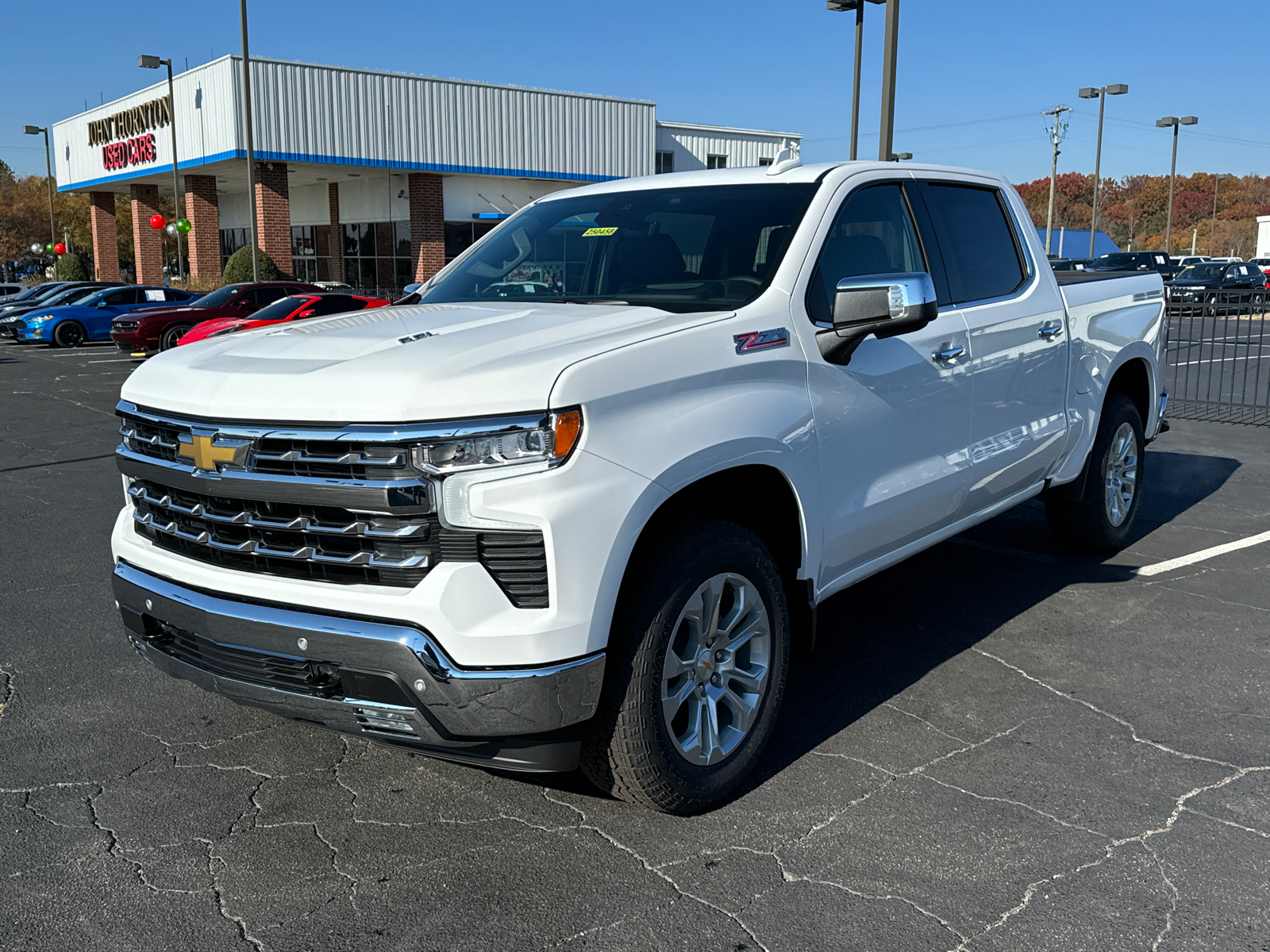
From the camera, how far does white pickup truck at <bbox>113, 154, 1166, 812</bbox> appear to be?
2896 mm

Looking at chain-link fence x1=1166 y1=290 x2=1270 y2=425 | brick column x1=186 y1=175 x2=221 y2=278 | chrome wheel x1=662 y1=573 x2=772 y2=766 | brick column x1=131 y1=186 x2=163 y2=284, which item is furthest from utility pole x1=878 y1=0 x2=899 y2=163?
brick column x1=131 y1=186 x2=163 y2=284

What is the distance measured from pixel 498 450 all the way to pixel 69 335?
2793 centimetres

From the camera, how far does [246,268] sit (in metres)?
34.4

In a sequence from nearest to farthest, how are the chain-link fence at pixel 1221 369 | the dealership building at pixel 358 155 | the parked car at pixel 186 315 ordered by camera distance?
the chain-link fence at pixel 1221 369 → the parked car at pixel 186 315 → the dealership building at pixel 358 155

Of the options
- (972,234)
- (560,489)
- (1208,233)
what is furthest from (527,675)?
(1208,233)

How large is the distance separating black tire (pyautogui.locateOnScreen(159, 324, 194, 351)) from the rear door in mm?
20768

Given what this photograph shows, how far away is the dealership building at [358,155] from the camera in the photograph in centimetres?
3434

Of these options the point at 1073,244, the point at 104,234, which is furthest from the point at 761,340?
the point at 1073,244

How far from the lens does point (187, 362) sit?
3496mm

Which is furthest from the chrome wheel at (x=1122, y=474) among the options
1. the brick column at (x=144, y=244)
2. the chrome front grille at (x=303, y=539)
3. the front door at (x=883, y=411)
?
the brick column at (x=144, y=244)

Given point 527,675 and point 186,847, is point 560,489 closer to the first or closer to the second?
point 527,675

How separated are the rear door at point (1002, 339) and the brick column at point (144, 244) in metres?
43.4

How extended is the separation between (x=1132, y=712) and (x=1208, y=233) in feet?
388

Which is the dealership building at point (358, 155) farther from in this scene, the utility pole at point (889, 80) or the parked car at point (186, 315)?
the utility pole at point (889, 80)
